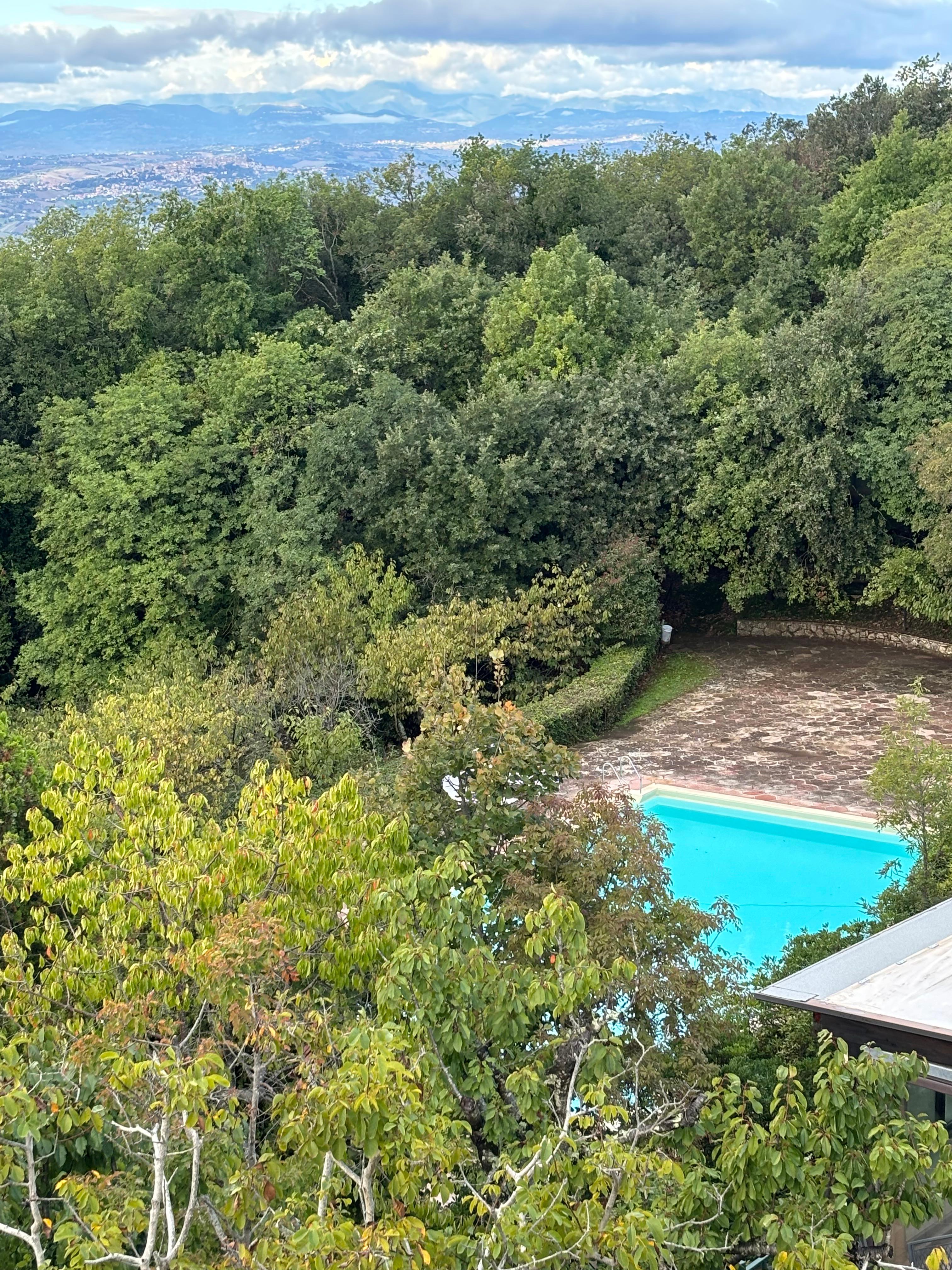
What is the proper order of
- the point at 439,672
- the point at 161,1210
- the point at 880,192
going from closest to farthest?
the point at 161,1210 → the point at 439,672 → the point at 880,192

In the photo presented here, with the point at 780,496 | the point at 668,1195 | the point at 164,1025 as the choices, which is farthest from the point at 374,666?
the point at 668,1195

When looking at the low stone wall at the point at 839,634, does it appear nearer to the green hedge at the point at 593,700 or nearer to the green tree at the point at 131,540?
the green hedge at the point at 593,700

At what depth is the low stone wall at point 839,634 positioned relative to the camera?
70.9 ft

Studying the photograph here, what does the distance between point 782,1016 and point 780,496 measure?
12716 millimetres

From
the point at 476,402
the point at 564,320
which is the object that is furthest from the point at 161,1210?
the point at 564,320

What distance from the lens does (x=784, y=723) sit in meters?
18.8

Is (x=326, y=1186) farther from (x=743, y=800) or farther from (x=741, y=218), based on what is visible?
(x=741, y=218)

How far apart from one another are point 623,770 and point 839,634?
7.53m

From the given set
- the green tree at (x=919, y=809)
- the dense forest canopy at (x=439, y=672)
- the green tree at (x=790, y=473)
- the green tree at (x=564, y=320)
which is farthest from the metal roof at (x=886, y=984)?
the green tree at (x=564, y=320)

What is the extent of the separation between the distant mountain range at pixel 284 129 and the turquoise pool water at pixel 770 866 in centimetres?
Result: 2499

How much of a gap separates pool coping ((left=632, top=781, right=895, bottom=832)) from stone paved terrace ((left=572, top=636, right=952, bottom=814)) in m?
0.06

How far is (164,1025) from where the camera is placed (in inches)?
272

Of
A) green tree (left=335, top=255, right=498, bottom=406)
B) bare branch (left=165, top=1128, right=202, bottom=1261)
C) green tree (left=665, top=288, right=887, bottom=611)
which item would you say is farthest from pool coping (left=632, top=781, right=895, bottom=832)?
bare branch (left=165, top=1128, right=202, bottom=1261)

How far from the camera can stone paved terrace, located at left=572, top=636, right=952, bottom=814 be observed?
16.7 meters
